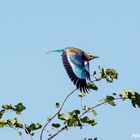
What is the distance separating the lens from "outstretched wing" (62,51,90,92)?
9.15 metres

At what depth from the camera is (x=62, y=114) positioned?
757 centimetres

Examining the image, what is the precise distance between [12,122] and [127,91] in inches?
74.9

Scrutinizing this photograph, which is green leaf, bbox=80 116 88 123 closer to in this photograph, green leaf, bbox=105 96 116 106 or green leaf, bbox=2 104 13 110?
green leaf, bbox=105 96 116 106

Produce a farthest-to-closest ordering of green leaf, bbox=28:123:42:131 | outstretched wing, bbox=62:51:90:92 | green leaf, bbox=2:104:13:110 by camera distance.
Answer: outstretched wing, bbox=62:51:90:92 < green leaf, bbox=2:104:13:110 < green leaf, bbox=28:123:42:131

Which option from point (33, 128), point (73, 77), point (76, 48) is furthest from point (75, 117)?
point (76, 48)

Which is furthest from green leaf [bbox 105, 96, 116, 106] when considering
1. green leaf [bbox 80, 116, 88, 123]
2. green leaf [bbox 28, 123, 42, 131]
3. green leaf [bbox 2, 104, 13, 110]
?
green leaf [bbox 2, 104, 13, 110]

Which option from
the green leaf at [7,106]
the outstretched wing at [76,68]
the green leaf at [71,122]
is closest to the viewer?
the green leaf at [71,122]

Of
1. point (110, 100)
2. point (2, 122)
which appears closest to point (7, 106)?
point (2, 122)

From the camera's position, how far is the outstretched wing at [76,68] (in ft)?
30.0

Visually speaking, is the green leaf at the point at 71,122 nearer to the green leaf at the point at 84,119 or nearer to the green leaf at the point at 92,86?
the green leaf at the point at 84,119

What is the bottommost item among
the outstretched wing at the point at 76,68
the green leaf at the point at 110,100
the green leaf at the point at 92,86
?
the green leaf at the point at 110,100

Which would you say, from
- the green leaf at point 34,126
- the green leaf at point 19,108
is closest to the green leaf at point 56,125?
the green leaf at point 34,126

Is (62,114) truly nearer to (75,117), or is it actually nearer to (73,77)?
(75,117)

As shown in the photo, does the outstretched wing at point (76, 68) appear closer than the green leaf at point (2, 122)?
No
